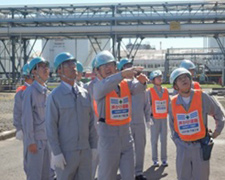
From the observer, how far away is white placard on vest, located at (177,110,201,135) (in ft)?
14.0

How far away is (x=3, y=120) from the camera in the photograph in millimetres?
13555

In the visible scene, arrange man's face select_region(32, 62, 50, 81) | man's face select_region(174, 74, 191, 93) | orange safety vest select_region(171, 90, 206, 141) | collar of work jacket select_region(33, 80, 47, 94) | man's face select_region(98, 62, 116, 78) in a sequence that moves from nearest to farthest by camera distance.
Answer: orange safety vest select_region(171, 90, 206, 141), man's face select_region(174, 74, 191, 93), man's face select_region(98, 62, 116, 78), collar of work jacket select_region(33, 80, 47, 94), man's face select_region(32, 62, 50, 81)

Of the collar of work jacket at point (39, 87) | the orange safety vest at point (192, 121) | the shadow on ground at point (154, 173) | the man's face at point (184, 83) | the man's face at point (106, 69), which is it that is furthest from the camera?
the shadow on ground at point (154, 173)

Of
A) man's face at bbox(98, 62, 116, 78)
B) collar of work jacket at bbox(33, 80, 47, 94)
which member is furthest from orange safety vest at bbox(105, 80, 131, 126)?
collar of work jacket at bbox(33, 80, 47, 94)

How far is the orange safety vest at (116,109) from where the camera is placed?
15.1 ft

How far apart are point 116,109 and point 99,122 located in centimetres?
28

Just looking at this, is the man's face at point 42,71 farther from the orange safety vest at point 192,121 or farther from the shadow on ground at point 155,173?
the shadow on ground at point 155,173

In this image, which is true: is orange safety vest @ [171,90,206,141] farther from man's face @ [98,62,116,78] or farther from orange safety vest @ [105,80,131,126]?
man's face @ [98,62,116,78]

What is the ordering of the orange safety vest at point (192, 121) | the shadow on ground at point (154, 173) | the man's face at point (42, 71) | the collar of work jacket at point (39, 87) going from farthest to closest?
the shadow on ground at point (154, 173)
the man's face at point (42, 71)
the collar of work jacket at point (39, 87)
the orange safety vest at point (192, 121)

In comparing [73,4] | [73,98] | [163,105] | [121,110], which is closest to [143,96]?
[163,105]

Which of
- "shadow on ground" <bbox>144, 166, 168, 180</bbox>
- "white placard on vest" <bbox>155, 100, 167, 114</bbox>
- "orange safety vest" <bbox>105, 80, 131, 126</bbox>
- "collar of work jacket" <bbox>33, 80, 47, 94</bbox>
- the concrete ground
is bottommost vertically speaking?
"shadow on ground" <bbox>144, 166, 168, 180</bbox>

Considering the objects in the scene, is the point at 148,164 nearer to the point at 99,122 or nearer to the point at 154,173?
the point at 154,173

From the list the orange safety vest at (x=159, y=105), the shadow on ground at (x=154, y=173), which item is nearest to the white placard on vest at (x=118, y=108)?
the shadow on ground at (x=154, y=173)

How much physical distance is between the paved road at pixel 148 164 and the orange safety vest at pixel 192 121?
2.45 m
